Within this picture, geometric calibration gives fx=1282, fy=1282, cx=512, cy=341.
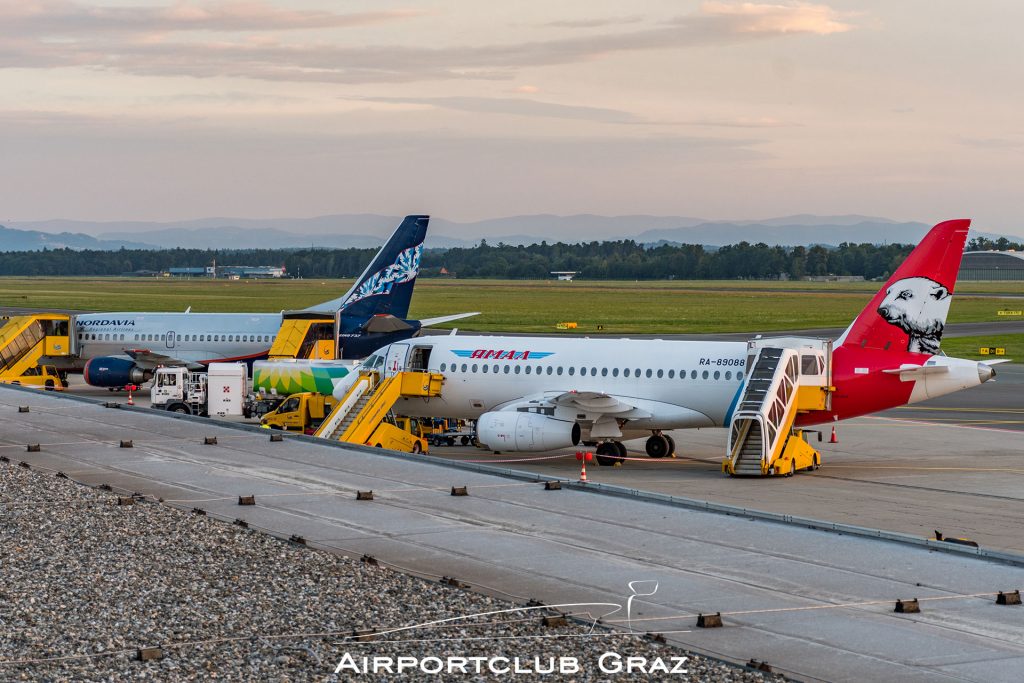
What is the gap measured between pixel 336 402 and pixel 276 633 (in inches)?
1077

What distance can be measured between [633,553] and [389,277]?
41267 mm

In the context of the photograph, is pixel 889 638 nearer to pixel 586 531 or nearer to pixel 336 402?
pixel 586 531

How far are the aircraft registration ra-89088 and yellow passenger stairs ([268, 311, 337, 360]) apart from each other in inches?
626

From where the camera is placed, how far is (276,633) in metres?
16.5

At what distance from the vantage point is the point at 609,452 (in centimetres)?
3994

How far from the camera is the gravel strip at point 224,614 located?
15086 mm

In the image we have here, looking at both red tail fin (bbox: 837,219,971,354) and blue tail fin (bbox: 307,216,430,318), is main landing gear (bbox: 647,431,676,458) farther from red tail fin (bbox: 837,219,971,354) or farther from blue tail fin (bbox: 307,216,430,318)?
blue tail fin (bbox: 307,216,430,318)

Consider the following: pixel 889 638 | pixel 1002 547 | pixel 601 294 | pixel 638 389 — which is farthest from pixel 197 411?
pixel 601 294

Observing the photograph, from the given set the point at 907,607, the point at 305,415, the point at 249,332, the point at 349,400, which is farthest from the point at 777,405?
the point at 249,332

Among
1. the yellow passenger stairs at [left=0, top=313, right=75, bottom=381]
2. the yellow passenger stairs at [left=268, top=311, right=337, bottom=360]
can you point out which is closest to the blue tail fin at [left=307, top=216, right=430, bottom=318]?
the yellow passenger stairs at [left=268, top=311, right=337, bottom=360]

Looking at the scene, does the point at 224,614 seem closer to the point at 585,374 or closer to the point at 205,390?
the point at 585,374

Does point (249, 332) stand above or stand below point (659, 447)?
above

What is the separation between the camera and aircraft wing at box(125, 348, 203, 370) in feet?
198

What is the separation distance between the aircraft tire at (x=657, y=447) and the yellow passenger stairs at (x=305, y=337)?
22.1 m
